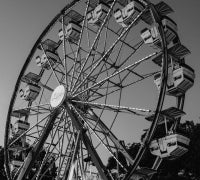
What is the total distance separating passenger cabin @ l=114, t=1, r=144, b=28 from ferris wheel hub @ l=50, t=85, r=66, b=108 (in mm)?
3462

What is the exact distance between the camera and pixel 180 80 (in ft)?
31.7

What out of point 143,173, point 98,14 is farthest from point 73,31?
point 143,173

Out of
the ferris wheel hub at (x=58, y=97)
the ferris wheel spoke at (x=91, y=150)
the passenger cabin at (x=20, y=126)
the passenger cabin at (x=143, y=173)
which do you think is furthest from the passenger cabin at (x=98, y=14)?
the passenger cabin at (x=143, y=173)

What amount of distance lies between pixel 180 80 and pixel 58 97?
13.3 ft

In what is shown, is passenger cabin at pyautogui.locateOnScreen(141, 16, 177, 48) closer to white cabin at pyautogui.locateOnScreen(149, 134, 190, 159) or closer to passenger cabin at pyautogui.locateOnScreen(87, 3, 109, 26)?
white cabin at pyautogui.locateOnScreen(149, 134, 190, 159)

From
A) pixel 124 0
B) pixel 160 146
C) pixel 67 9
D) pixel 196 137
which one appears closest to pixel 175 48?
pixel 160 146

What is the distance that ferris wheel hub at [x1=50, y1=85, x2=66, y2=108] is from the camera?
1097cm

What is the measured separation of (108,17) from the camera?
12484mm

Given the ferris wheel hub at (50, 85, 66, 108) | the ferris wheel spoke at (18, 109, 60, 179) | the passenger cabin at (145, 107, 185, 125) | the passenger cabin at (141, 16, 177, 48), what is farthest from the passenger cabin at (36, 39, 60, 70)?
the passenger cabin at (145, 107, 185, 125)

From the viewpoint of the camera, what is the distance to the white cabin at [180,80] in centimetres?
969

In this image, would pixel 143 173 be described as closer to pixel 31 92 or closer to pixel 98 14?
pixel 98 14

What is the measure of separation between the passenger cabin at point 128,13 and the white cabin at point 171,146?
4.89m

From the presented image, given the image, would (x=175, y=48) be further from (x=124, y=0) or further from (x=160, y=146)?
(x=124, y=0)

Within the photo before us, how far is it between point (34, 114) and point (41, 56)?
3.97 m
